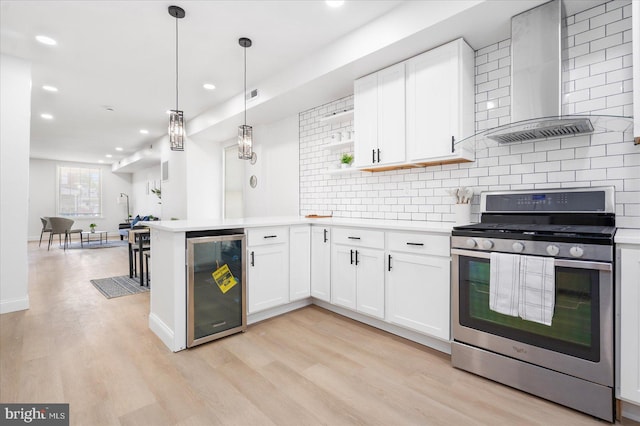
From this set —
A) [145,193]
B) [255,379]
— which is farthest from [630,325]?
[145,193]

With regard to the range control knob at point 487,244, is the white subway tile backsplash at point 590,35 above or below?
above

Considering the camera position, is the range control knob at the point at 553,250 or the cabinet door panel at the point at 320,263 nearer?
Result: the range control knob at the point at 553,250

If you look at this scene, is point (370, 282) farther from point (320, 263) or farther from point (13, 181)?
point (13, 181)

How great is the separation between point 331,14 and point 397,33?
0.62 metres

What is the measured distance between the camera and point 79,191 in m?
11.4

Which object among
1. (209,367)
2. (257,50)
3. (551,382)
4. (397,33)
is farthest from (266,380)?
(257,50)

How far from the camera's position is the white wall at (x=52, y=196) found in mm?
10406

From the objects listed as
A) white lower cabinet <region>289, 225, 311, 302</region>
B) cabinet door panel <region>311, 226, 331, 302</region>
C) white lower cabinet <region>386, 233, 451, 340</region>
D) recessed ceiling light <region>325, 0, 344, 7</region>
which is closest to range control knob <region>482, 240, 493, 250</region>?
white lower cabinet <region>386, 233, 451, 340</region>

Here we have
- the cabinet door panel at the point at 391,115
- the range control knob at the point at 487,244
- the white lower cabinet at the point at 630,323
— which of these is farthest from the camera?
the cabinet door panel at the point at 391,115

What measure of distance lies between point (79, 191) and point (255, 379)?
1279 centimetres

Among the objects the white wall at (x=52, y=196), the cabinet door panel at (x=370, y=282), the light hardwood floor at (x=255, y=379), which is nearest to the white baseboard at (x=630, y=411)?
the light hardwood floor at (x=255, y=379)

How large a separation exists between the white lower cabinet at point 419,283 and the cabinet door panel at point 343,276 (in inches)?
15.9

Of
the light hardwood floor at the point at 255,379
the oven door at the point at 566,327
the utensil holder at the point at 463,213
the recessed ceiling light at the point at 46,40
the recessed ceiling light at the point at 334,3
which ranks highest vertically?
the recessed ceiling light at the point at 46,40

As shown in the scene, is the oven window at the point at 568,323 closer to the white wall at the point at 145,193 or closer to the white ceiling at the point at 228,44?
the white ceiling at the point at 228,44
